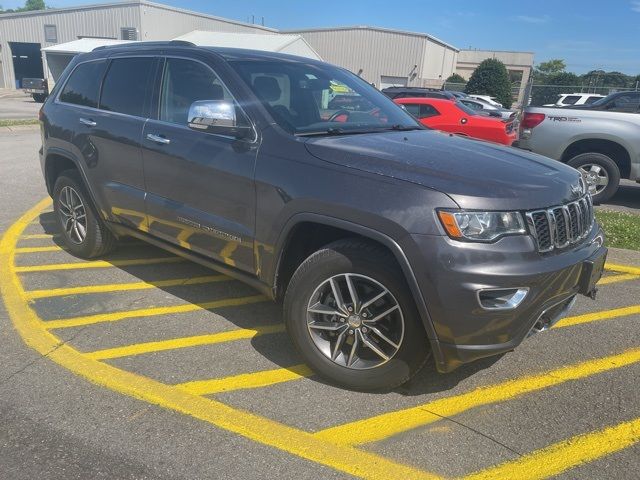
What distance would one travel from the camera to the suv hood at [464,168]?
254cm

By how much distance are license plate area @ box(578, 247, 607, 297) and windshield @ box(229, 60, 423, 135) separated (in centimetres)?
156

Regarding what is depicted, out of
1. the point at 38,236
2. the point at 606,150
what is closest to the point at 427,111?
the point at 606,150

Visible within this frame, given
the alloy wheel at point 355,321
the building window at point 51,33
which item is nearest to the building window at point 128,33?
the building window at point 51,33

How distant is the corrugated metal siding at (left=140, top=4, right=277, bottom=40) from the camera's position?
39.2 m

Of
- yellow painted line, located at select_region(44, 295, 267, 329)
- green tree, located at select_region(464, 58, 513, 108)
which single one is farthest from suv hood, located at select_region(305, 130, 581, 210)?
green tree, located at select_region(464, 58, 513, 108)

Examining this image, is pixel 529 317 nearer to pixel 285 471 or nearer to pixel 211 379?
pixel 285 471

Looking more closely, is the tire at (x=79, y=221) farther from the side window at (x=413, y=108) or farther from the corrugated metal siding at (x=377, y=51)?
the corrugated metal siding at (x=377, y=51)

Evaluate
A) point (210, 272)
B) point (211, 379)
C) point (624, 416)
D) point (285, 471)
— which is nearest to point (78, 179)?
point (210, 272)

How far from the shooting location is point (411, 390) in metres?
3.06

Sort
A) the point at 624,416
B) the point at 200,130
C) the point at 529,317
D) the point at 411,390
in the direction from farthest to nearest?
the point at 200,130, the point at 411,390, the point at 624,416, the point at 529,317

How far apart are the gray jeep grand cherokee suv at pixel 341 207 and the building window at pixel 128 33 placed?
39305 millimetres

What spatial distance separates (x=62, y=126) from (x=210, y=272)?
187 cm

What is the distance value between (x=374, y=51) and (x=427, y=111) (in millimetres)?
40114

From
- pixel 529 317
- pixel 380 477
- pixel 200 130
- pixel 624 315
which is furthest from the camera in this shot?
pixel 624 315
